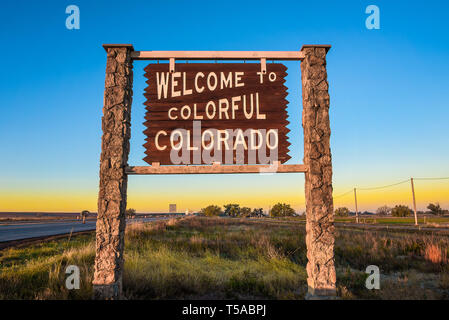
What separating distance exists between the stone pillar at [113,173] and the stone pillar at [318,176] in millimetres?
3374

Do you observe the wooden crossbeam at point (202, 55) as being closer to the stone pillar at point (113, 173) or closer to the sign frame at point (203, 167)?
the sign frame at point (203, 167)

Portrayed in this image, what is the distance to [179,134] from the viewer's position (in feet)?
15.3

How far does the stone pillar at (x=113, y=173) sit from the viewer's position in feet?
13.8

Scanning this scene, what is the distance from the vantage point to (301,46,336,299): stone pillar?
428 cm

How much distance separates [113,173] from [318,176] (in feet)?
12.2

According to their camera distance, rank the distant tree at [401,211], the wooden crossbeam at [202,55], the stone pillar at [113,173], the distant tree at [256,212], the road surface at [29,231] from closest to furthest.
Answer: the stone pillar at [113,173] < the wooden crossbeam at [202,55] < the road surface at [29,231] < the distant tree at [401,211] < the distant tree at [256,212]

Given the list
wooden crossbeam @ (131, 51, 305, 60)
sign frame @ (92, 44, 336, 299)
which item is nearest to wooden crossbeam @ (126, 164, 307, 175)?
sign frame @ (92, 44, 336, 299)

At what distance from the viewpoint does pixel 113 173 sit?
174 inches

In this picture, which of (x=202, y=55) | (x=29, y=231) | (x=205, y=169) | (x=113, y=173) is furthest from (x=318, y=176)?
(x=29, y=231)

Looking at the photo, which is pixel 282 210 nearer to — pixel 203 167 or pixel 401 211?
pixel 401 211

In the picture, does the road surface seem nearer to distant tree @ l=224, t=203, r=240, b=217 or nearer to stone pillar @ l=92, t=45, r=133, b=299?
stone pillar @ l=92, t=45, r=133, b=299

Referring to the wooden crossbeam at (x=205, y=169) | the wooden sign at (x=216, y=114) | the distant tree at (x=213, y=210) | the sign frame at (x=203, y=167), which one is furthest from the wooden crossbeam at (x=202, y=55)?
the distant tree at (x=213, y=210)
